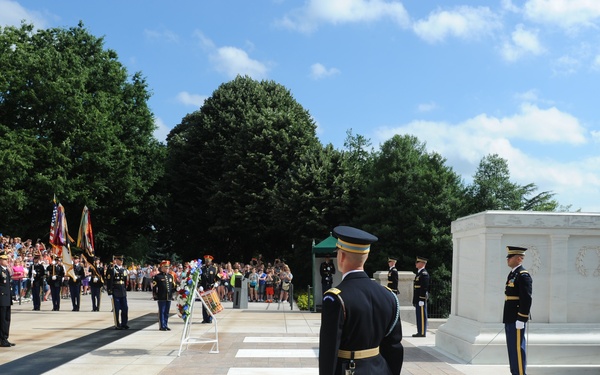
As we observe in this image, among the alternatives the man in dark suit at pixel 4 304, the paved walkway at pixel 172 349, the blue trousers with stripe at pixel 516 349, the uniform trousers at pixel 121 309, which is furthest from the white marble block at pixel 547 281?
the uniform trousers at pixel 121 309

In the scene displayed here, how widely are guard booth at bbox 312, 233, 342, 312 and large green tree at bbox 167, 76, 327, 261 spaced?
1556cm

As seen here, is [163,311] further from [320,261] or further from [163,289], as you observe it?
[320,261]

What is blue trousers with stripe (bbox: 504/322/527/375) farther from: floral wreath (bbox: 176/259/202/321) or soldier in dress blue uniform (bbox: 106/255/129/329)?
soldier in dress blue uniform (bbox: 106/255/129/329)

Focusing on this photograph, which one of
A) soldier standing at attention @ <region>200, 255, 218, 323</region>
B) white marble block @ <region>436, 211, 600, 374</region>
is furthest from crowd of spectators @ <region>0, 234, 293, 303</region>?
white marble block @ <region>436, 211, 600, 374</region>

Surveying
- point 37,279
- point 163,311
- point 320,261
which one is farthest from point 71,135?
point 163,311

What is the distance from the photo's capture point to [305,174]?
43562 millimetres

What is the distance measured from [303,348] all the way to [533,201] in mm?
52150

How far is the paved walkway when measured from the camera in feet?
38.5

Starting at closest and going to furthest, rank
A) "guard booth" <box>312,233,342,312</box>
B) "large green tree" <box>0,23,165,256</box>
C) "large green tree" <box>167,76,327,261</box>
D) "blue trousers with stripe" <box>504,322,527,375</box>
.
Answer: "blue trousers with stripe" <box>504,322,527,375</box>
"guard booth" <box>312,233,342,312</box>
"large green tree" <box>0,23,165,256</box>
"large green tree" <box>167,76,327,261</box>

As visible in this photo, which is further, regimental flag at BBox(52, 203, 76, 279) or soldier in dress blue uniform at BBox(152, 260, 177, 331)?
regimental flag at BBox(52, 203, 76, 279)

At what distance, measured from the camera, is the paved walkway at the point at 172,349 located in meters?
11.7

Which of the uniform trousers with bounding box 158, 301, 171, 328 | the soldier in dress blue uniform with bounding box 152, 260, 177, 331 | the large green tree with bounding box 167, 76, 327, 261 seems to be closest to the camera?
the soldier in dress blue uniform with bounding box 152, 260, 177, 331

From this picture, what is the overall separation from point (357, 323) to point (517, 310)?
6429 millimetres

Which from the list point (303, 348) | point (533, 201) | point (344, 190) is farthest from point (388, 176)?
point (303, 348)
